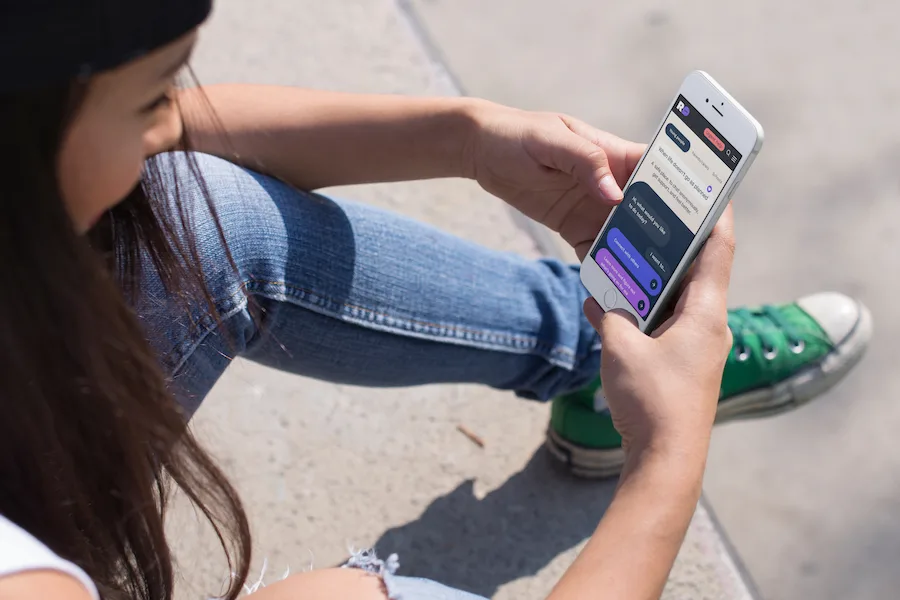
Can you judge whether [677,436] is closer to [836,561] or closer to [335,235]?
[335,235]

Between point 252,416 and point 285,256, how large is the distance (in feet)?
1.85

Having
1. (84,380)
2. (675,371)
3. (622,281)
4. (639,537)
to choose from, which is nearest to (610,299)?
(622,281)

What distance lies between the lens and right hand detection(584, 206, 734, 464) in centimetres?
95

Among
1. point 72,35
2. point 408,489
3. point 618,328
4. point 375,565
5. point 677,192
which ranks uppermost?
point 72,35

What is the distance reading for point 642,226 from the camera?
1.16 meters

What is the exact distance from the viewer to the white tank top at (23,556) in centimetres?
69

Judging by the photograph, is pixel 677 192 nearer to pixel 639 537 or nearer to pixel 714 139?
pixel 714 139

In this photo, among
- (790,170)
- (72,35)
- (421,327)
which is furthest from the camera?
(790,170)

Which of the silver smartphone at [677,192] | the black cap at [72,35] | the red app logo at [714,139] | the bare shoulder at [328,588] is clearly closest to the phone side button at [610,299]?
the silver smartphone at [677,192]

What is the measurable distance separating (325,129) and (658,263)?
45cm

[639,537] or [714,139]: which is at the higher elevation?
[714,139]

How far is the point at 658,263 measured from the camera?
1140 millimetres

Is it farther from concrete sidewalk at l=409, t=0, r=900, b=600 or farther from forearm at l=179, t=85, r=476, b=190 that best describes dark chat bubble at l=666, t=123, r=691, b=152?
concrete sidewalk at l=409, t=0, r=900, b=600

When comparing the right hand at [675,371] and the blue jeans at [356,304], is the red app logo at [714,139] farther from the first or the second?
the blue jeans at [356,304]
